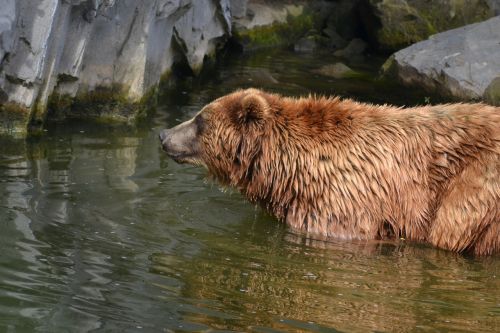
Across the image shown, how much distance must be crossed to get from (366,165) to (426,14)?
1040 cm

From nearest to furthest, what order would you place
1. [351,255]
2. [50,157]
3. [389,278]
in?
[389,278] < [351,255] < [50,157]

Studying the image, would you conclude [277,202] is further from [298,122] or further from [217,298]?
[217,298]

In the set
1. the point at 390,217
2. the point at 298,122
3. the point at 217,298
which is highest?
the point at 298,122

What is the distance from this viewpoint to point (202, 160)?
9094 mm

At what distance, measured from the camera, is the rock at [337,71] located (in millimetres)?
16672

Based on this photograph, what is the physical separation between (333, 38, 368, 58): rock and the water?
8.69 metres

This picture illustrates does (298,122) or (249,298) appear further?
(298,122)

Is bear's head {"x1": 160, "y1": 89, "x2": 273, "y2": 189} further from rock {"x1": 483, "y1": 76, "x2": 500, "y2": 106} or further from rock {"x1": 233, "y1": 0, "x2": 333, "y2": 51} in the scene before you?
rock {"x1": 233, "y1": 0, "x2": 333, "y2": 51}

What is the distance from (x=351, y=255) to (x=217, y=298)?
1688 mm

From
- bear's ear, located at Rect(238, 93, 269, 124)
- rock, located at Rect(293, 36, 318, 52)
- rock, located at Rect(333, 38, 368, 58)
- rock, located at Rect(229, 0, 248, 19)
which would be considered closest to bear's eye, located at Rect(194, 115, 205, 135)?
bear's ear, located at Rect(238, 93, 269, 124)

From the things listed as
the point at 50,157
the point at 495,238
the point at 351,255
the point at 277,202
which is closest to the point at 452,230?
the point at 495,238

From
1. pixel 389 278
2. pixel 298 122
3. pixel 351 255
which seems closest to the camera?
pixel 389 278

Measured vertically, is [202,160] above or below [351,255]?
above

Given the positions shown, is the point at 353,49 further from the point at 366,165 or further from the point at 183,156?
the point at 366,165
